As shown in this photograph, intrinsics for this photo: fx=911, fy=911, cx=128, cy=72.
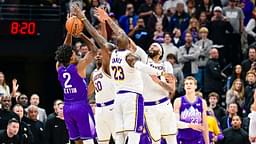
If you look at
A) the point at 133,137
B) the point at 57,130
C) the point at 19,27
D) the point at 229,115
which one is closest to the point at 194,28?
the point at 229,115

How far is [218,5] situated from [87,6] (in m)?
3.95

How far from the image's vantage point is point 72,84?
16609mm

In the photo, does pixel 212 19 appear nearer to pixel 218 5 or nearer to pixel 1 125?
pixel 218 5

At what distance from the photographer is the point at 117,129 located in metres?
16.4

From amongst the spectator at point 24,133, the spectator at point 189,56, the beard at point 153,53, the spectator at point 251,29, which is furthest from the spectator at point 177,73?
the beard at point 153,53

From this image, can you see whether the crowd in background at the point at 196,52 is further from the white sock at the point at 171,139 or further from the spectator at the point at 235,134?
the white sock at the point at 171,139

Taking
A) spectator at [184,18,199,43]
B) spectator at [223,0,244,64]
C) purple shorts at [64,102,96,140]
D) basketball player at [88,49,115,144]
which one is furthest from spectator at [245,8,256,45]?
purple shorts at [64,102,96,140]

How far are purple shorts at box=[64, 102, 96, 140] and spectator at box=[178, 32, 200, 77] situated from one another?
8304 mm

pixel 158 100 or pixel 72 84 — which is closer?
pixel 72 84

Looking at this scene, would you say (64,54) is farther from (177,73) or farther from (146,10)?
(146,10)

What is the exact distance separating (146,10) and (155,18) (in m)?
0.66

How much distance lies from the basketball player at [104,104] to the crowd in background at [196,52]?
2.95 m

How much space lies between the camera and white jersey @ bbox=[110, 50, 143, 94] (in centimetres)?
1619

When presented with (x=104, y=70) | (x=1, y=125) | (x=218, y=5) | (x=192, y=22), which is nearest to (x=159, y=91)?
(x=104, y=70)
